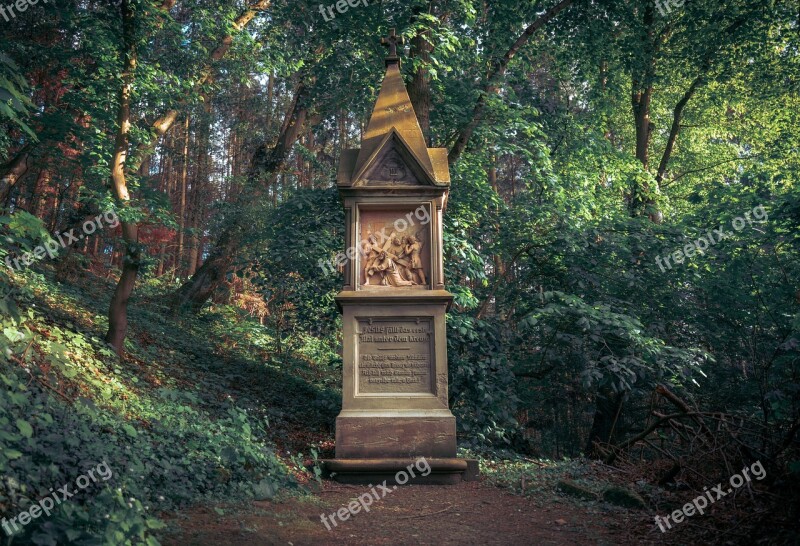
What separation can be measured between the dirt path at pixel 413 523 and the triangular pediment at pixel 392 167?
395 centimetres

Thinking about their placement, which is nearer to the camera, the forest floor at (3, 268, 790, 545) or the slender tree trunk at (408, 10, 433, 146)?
the forest floor at (3, 268, 790, 545)

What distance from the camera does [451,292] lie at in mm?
10258

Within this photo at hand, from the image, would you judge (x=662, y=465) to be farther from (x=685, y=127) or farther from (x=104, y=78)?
(x=685, y=127)

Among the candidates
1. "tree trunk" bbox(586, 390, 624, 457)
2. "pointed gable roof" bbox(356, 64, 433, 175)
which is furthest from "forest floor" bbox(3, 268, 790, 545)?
"pointed gable roof" bbox(356, 64, 433, 175)

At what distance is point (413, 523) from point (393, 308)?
311 cm

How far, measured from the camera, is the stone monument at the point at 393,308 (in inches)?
302

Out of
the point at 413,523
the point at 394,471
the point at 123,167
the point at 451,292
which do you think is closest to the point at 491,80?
the point at 451,292

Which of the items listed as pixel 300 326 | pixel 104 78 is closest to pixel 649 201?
pixel 300 326

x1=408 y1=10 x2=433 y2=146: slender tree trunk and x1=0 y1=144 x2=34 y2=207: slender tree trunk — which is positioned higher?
x1=408 y1=10 x2=433 y2=146: slender tree trunk

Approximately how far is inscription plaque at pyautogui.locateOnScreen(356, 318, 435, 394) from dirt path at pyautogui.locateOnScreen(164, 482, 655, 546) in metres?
1.59

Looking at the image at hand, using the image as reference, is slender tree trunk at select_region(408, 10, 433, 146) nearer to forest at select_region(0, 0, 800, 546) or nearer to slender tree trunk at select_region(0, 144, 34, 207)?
forest at select_region(0, 0, 800, 546)

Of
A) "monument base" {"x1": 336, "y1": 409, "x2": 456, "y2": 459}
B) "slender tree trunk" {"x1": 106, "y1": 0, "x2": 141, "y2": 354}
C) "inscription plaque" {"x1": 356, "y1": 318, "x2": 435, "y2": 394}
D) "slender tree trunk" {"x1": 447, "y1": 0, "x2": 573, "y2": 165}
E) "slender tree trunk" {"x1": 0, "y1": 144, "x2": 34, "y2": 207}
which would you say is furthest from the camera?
"slender tree trunk" {"x1": 0, "y1": 144, "x2": 34, "y2": 207}

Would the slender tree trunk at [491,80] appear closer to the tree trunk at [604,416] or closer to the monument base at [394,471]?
the tree trunk at [604,416]

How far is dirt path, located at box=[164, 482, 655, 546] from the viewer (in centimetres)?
464
